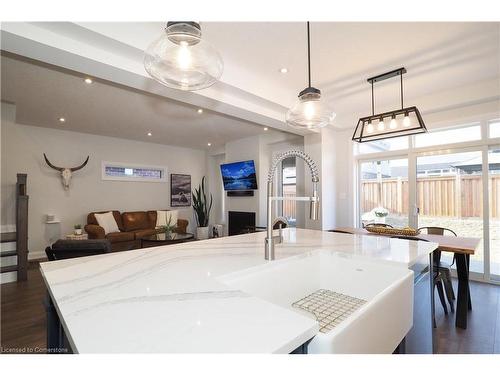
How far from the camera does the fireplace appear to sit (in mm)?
5703

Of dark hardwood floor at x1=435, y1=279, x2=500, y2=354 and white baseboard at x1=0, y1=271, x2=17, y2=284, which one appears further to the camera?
white baseboard at x1=0, y1=271, x2=17, y2=284

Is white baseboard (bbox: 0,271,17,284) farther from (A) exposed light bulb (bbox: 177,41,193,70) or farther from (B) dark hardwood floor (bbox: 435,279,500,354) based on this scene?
(B) dark hardwood floor (bbox: 435,279,500,354)

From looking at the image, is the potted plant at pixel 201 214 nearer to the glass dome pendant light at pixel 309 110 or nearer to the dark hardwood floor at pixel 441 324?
the dark hardwood floor at pixel 441 324

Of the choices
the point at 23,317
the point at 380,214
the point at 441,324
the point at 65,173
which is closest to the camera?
the point at 441,324

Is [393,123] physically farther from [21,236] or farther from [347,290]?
[21,236]

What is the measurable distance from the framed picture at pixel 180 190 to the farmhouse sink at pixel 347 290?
5.87 metres

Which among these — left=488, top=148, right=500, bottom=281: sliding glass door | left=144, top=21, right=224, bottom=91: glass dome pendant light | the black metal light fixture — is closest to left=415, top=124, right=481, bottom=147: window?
left=488, top=148, right=500, bottom=281: sliding glass door

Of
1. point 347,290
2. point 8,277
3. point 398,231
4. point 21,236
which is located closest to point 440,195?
point 398,231

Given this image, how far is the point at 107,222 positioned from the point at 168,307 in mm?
5200

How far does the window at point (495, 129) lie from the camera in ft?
10.5

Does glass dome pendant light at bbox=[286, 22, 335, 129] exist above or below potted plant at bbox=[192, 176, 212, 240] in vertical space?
above

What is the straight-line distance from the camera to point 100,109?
387 centimetres

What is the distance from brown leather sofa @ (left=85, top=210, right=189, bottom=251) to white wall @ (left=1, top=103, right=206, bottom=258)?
1.30ft
